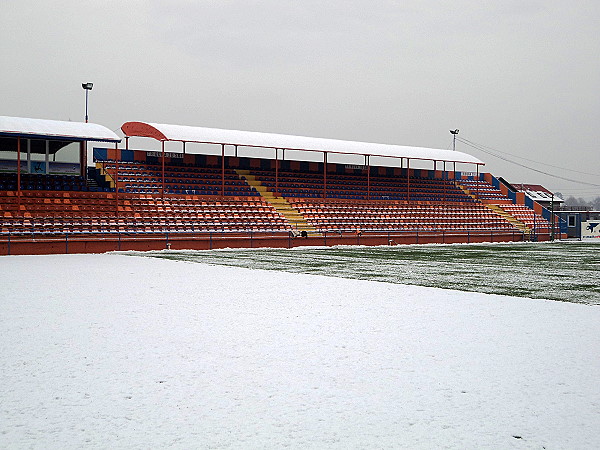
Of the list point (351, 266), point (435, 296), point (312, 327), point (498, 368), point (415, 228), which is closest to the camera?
point (498, 368)

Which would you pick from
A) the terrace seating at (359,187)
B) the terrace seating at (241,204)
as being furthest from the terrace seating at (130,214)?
the terrace seating at (359,187)

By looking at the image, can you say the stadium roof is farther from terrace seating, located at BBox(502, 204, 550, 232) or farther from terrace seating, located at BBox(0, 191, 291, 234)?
terrace seating, located at BBox(502, 204, 550, 232)

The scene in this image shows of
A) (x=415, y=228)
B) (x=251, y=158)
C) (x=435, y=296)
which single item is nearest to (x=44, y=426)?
(x=435, y=296)

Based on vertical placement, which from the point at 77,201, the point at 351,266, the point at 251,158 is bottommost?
the point at 351,266

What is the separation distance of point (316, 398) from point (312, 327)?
121 inches

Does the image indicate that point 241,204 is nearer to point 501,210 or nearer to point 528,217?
point 501,210

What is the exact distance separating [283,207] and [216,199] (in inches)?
142

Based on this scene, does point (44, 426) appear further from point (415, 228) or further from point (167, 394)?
point (415, 228)

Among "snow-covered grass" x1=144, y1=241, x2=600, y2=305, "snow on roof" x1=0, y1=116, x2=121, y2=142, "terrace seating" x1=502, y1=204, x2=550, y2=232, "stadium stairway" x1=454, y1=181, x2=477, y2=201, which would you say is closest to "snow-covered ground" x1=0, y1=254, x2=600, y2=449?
"snow-covered grass" x1=144, y1=241, x2=600, y2=305

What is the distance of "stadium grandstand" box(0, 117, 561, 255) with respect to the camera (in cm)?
2686

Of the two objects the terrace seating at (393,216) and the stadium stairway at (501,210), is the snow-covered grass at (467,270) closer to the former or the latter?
the terrace seating at (393,216)

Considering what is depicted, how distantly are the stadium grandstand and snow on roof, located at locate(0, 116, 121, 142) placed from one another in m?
0.06

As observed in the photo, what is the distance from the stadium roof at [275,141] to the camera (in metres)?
32.1

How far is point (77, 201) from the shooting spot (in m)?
28.3
